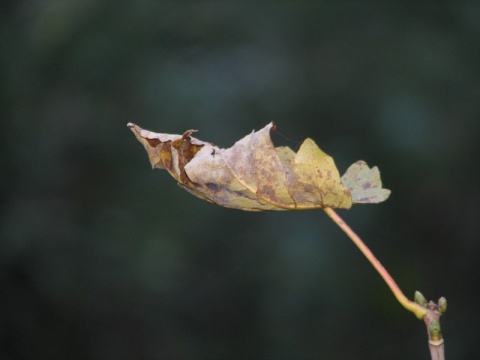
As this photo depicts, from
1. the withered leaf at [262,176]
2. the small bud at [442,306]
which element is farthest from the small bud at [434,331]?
the withered leaf at [262,176]

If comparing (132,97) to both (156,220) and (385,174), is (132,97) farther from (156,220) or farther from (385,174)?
(385,174)

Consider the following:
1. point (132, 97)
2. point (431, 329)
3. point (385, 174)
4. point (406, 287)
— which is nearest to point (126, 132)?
point (132, 97)

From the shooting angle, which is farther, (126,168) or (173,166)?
(126,168)

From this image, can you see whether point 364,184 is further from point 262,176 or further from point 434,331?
point 434,331

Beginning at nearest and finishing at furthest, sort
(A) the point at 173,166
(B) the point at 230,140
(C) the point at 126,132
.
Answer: (A) the point at 173,166
(B) the point at 230,140
(C) the point at 126,132

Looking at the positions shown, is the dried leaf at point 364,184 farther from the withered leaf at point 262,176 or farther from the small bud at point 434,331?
the small bud at point 434,331

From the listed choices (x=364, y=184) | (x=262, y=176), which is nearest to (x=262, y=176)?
(x=262, y=176)

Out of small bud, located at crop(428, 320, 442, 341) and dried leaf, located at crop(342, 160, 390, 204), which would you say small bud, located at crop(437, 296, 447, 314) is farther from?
dried leaf, located at crop(342, 160, 390, 204)

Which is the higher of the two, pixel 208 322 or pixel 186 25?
pixel 186 25
